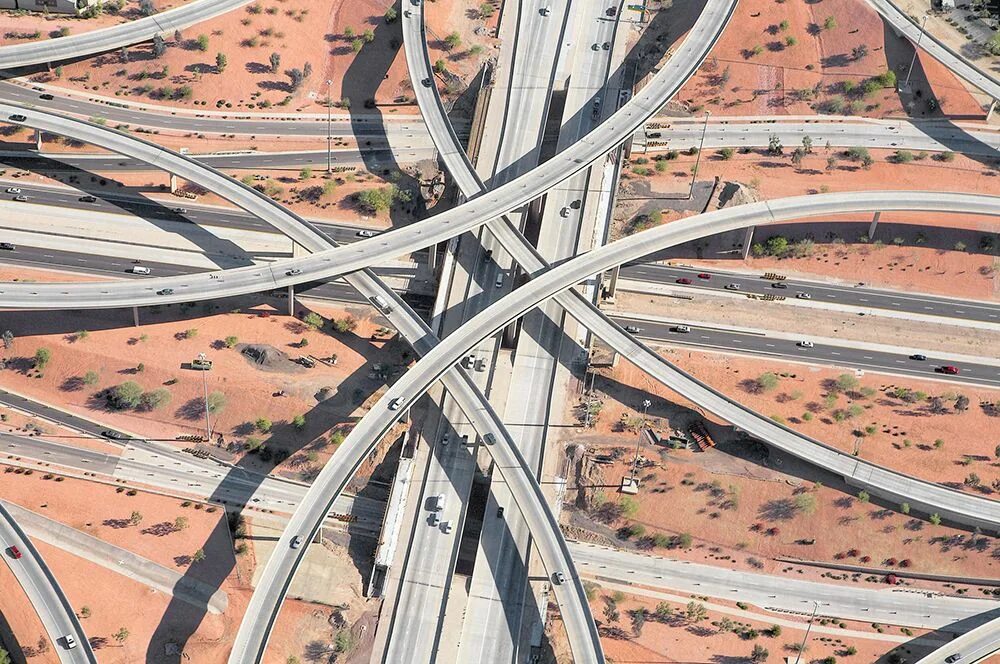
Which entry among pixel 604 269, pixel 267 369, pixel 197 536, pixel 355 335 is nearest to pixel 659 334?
pixel 604 269

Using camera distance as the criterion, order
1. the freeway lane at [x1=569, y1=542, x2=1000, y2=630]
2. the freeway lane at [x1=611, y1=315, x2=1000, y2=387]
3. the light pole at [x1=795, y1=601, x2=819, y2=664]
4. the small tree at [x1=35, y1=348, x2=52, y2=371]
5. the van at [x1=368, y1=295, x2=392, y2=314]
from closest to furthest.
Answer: the light pole at [x1=795, y1=601, x2=819, y2=664] → the freeway lane at [x1=569, y1=542, x2=1000, y2=630] → the small tree at [x1=35, y1=348, x2=52, y2=371] → the van at [x1=368, y1=295, x2=392, y2=314] → the freeway lane at [x1=611, y1=315, x2=1000, y2=387]

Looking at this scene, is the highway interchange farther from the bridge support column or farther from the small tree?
the small tree

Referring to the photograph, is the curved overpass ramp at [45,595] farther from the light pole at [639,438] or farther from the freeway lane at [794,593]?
the light pole at [639,438]

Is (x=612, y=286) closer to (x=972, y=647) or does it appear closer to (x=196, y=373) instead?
(x=196, y=373)

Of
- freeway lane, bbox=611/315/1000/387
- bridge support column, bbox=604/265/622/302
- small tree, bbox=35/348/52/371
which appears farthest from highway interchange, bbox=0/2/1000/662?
freeway lane, bbox=611/315/1000/387

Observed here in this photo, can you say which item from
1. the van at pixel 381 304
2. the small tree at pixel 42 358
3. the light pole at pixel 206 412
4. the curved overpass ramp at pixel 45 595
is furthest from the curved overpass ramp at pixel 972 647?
the small tree at pixel 42 358

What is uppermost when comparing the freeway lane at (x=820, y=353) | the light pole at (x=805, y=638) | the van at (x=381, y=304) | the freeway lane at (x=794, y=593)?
the van at (x=381, y=304)

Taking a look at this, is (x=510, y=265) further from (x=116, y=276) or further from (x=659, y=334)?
(x=116, y=276)

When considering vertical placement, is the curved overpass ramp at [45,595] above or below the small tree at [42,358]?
below
